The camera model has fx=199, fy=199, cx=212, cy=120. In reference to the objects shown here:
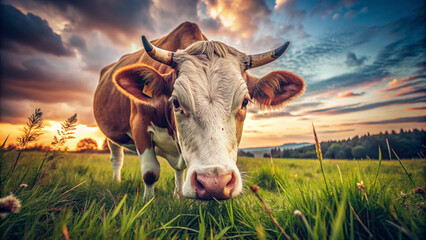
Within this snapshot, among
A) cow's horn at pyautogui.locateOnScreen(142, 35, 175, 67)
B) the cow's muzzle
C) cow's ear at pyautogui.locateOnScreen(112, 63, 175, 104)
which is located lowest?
the cow's muzzle

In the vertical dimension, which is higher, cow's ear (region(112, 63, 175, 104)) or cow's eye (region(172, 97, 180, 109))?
cow's ear (region(112, 63, 175, 104))

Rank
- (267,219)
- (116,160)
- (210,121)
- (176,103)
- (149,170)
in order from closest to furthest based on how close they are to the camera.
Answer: (267,219), (210,121), (176,103), (149,170), (116,160)

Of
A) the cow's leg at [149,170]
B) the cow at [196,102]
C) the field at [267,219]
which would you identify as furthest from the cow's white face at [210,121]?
the cow's leg at [149,170]

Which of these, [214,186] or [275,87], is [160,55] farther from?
[214,186]

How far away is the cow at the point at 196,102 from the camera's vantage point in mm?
1694

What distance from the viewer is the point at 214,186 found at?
1504 mm

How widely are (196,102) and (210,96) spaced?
0.17 meters

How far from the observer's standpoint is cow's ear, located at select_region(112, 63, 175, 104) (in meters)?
2.62

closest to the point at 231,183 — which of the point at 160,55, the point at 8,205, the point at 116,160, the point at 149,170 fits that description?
the point at 8,205

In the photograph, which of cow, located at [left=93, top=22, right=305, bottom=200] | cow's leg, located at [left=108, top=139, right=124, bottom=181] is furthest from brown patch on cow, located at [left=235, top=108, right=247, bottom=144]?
cow's leg, located at [left=108, top=139, right=124, bottom=181]

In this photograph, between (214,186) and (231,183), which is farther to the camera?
(231,183)

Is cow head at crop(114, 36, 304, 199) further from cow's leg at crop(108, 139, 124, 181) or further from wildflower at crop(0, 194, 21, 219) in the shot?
cow's leg at crop(108, 139, 124, 181)

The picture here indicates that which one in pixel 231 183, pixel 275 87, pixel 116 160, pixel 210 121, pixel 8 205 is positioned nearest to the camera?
pixel 8 205

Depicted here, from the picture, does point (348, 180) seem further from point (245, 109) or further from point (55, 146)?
point (55, 146)
